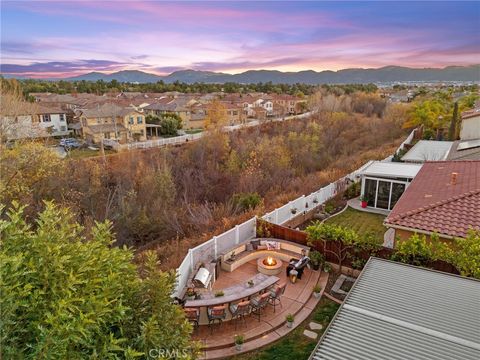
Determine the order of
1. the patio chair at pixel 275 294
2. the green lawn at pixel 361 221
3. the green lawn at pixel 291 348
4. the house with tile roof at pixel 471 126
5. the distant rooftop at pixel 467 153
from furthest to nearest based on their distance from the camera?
the house with tile roof at pixel 471 126 < the distant rooftop at pixel 467 153 < the green lawn at pixel 361 221 < the patio chair at pixel 275 294 < the green lawn at pixel 291 348

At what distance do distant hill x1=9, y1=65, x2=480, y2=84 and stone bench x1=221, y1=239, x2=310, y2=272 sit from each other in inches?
3560

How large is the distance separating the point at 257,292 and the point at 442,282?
455 cm

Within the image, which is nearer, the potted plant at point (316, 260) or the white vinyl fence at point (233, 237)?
the white vinyl fence at point (233, 237)

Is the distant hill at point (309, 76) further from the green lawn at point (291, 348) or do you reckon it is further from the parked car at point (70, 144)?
the green lawn at point (291, 348)

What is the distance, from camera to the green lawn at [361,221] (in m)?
15.3

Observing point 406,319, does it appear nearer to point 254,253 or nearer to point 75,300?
point 75,300

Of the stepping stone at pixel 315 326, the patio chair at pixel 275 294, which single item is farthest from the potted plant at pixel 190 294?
the stepping stone at pixel 315 326

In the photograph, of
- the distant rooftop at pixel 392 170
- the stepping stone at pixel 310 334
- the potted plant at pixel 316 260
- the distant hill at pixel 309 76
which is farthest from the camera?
the distant hill at pixel 309 76

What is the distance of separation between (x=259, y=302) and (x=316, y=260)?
3477 millimetres

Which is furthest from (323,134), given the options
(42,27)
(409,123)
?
(42,27)

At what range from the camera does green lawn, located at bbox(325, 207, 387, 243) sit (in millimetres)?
15312

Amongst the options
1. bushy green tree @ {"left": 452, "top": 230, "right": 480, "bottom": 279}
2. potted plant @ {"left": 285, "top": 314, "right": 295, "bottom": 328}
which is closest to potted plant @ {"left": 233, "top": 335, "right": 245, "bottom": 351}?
potted plant @ {"left": 285, "top": 314, "right": 295, "bottom": 328}

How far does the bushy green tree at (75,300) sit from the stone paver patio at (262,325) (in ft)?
11.1

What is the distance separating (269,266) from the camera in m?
11.2
